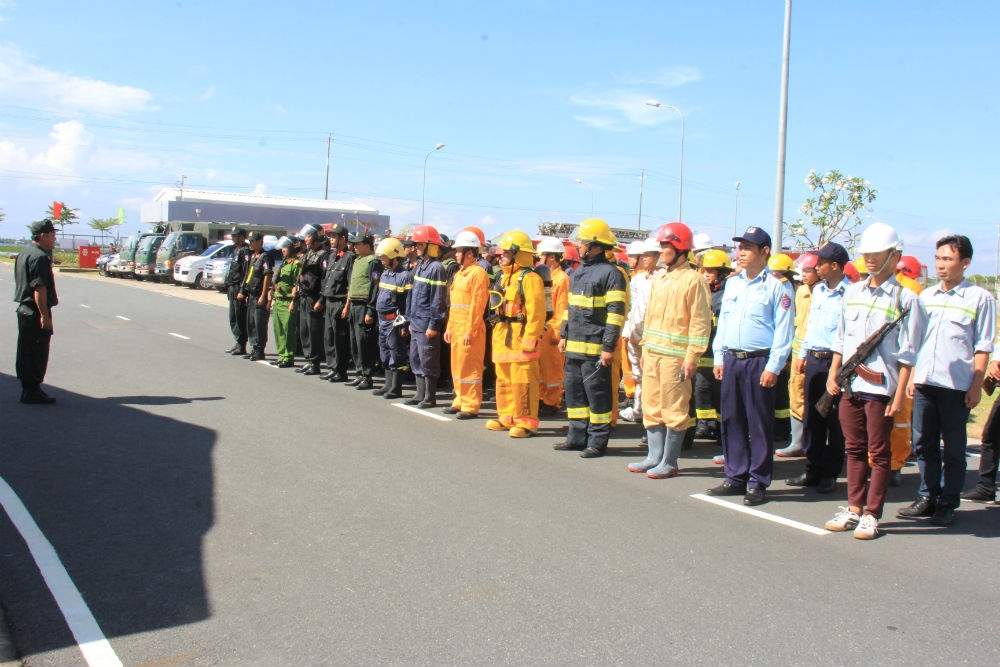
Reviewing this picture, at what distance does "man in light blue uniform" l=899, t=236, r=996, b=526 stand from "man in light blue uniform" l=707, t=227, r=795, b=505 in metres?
0.95

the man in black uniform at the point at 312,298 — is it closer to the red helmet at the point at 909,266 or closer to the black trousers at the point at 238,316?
the black trousers at the point at 238,316

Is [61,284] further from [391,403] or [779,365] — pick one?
[779,365]

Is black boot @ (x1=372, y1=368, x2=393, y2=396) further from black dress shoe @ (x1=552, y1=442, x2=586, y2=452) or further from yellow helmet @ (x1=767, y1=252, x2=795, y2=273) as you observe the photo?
yellow helmet @ (x1=767, y1=252, x2=795, y2=273)

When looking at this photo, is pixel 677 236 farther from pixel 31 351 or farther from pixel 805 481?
pixel 31 351

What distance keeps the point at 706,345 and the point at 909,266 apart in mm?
4047

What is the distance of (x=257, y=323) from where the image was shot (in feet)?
45.1

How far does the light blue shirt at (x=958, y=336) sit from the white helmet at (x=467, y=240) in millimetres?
4967

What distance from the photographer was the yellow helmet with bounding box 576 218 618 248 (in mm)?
7586

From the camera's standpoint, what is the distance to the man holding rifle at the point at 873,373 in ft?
17.8

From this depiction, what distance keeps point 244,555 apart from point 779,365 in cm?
389

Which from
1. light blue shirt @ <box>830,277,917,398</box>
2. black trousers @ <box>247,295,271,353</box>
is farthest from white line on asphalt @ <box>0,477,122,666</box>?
black trousers @ <box>247,295,271,353</box>

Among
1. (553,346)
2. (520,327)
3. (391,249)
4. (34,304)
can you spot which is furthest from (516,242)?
(34,304)

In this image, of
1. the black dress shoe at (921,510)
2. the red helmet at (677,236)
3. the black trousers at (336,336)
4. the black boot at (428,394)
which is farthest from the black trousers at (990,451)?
the black trousers at (336,336)

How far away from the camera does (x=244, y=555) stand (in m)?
4.79
